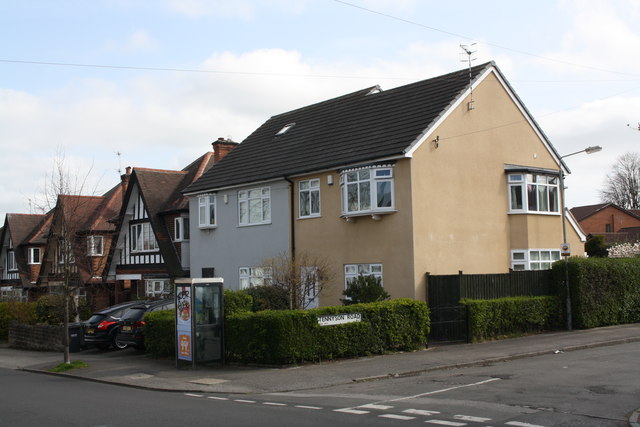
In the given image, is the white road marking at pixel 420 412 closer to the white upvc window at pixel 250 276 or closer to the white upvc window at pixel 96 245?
the white upvc window at pixel 250 276

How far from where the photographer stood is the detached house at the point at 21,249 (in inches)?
1978

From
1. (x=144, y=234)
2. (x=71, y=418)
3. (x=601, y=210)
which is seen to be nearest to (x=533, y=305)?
(x=71, y=418)

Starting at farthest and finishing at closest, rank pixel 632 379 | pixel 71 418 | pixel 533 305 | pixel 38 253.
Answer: pixel 38 253 → pixel 533 305 → pixel 632 379 → pixel 71 418

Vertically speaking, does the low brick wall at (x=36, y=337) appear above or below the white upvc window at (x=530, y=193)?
below

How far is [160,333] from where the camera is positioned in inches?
779

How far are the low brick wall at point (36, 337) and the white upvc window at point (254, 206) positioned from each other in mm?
8687

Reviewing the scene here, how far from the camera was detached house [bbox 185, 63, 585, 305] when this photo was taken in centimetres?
2264

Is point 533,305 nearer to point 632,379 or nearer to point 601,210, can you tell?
point 632,379

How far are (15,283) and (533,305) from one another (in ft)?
148

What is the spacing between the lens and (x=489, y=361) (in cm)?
1656

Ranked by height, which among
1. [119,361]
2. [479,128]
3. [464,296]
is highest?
[479,128]

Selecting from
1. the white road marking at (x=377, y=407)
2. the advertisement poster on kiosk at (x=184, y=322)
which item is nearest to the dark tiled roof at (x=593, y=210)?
the advertisement poster on kiosk at (x=184, y=322)

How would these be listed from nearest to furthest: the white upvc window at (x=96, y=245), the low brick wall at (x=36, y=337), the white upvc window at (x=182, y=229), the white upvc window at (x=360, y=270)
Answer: the white upvc window at (x=360, y=270)
the low brick wall at (x=36, y=337)
the white upvc window at (x=96, y=245)
the white upvc window at (x=182, y=229)

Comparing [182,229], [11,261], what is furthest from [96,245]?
[11,261]
